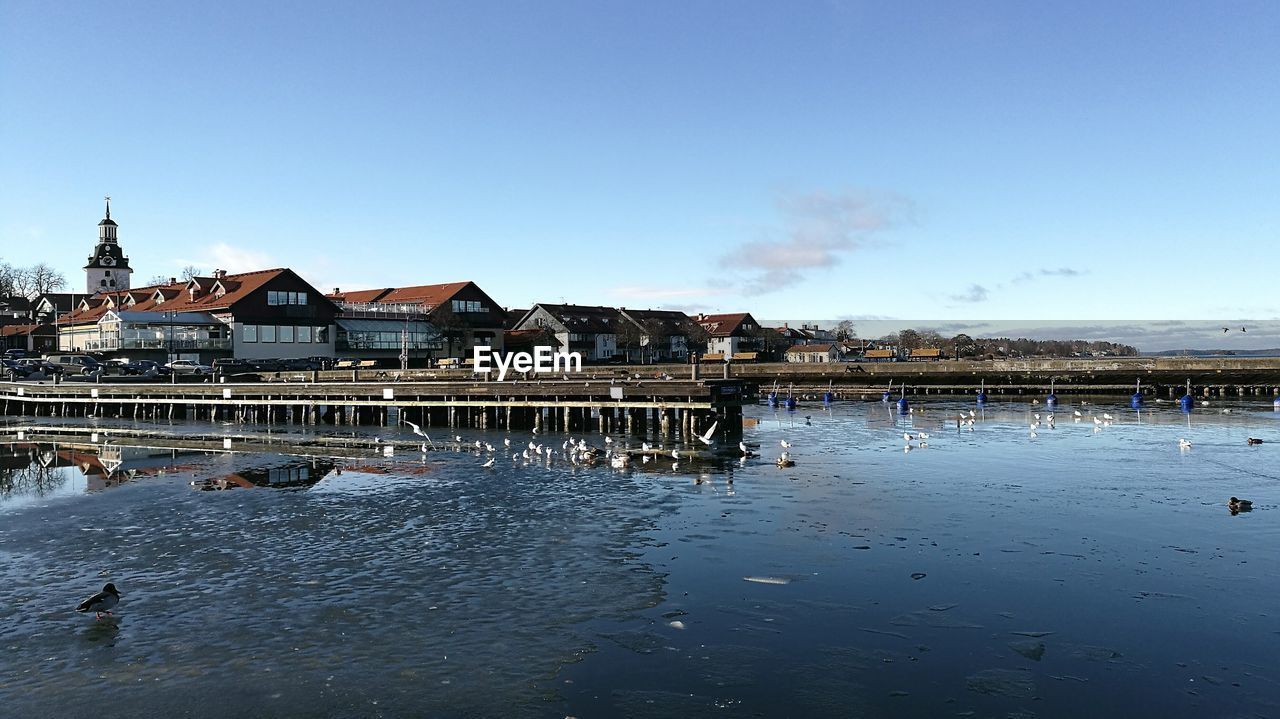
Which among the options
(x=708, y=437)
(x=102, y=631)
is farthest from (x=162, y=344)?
(x=102, y=631)

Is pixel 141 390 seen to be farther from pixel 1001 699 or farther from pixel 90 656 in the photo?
pixel 1001 699

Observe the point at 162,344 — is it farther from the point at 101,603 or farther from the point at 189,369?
the point at 101,603

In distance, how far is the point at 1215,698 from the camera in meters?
10.0

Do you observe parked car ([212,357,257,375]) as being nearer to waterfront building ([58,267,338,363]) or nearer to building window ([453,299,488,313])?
waterfront building ([58,267,338,363])

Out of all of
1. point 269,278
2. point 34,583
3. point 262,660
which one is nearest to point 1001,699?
point 262,660

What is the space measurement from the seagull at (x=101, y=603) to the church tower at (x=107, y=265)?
163 m

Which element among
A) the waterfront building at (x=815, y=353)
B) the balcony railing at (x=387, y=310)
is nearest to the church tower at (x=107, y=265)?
the balcony railing at (x=387, y=310)

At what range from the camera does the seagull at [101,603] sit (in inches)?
521

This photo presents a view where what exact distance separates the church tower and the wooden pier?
316 feet

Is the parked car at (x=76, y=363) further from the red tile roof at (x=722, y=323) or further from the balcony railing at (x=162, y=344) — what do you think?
the red tile roof at (x=722, y=323)

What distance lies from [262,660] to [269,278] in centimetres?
9093

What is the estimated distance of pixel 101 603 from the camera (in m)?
13.3

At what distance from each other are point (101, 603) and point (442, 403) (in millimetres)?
36805

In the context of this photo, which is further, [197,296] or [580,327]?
[580,327]
